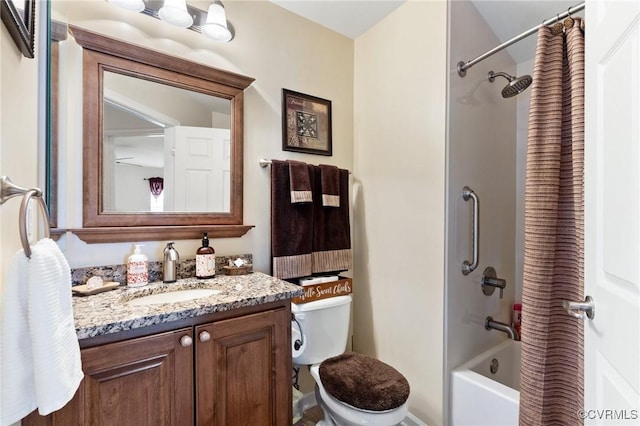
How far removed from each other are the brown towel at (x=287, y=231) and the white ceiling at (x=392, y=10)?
0.99 m

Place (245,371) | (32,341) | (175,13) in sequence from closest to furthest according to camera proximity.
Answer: (32,341) → (245,371) → (175,13)

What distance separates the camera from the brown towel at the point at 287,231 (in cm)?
167

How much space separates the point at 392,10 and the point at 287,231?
1518 mm

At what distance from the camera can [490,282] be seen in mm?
1814

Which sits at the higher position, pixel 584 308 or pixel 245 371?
pixel 584 308

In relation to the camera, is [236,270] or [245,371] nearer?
[245,371]

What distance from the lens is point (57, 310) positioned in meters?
0.62

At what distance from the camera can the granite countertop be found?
86 centimetres

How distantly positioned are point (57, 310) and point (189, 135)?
1064mm

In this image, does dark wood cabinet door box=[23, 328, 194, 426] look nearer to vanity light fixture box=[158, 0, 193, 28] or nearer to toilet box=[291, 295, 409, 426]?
toilet box=[291, 295, 409, 426]

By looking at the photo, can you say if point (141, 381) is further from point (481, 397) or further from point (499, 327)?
point (499, 327)

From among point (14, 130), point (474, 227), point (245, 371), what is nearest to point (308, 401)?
point (245, 371)

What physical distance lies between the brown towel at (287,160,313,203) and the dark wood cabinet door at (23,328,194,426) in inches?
36.2

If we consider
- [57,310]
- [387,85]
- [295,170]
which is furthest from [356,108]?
[57,310]
